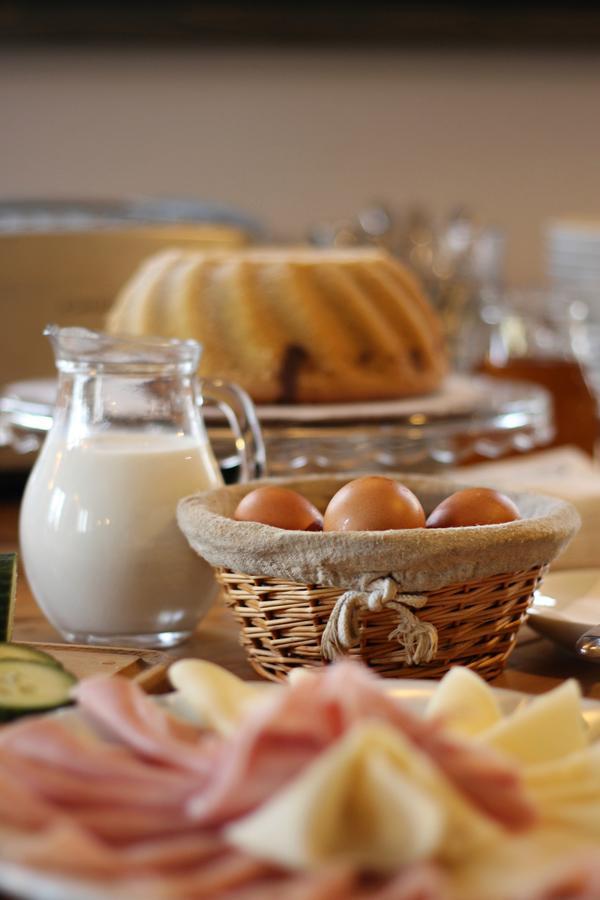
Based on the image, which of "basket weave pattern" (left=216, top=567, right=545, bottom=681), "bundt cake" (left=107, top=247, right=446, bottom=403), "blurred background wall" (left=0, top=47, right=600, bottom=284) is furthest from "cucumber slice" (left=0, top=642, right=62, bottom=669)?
"blurred background wall" (left=0, top=47, right=600, bottom=284)

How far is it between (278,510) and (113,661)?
0.11 meters

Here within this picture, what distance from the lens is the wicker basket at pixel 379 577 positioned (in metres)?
0.60

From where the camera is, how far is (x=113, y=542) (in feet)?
2.46

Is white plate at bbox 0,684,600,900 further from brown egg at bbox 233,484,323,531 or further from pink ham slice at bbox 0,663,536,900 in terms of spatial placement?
brown egg at bbox 233,484,323,531

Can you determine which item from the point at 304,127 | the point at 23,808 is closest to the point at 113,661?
the point at 23,808

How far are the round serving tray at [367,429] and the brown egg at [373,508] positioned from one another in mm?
245

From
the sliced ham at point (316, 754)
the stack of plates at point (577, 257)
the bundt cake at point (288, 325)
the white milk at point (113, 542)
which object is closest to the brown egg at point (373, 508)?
the white milk at point (113, 542)

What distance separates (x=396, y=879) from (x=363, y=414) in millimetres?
639

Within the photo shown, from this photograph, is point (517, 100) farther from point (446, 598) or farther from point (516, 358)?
point (446, 598)

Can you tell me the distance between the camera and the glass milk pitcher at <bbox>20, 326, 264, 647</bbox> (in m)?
0.75

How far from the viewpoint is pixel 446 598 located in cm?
63

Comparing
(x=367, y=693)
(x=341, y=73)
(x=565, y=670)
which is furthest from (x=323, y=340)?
(x=341, y=73)

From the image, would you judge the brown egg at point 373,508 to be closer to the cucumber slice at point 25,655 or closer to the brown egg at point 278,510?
the brown egg at point 278,510

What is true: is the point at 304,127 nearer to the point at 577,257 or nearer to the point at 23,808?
the point at 577,257
